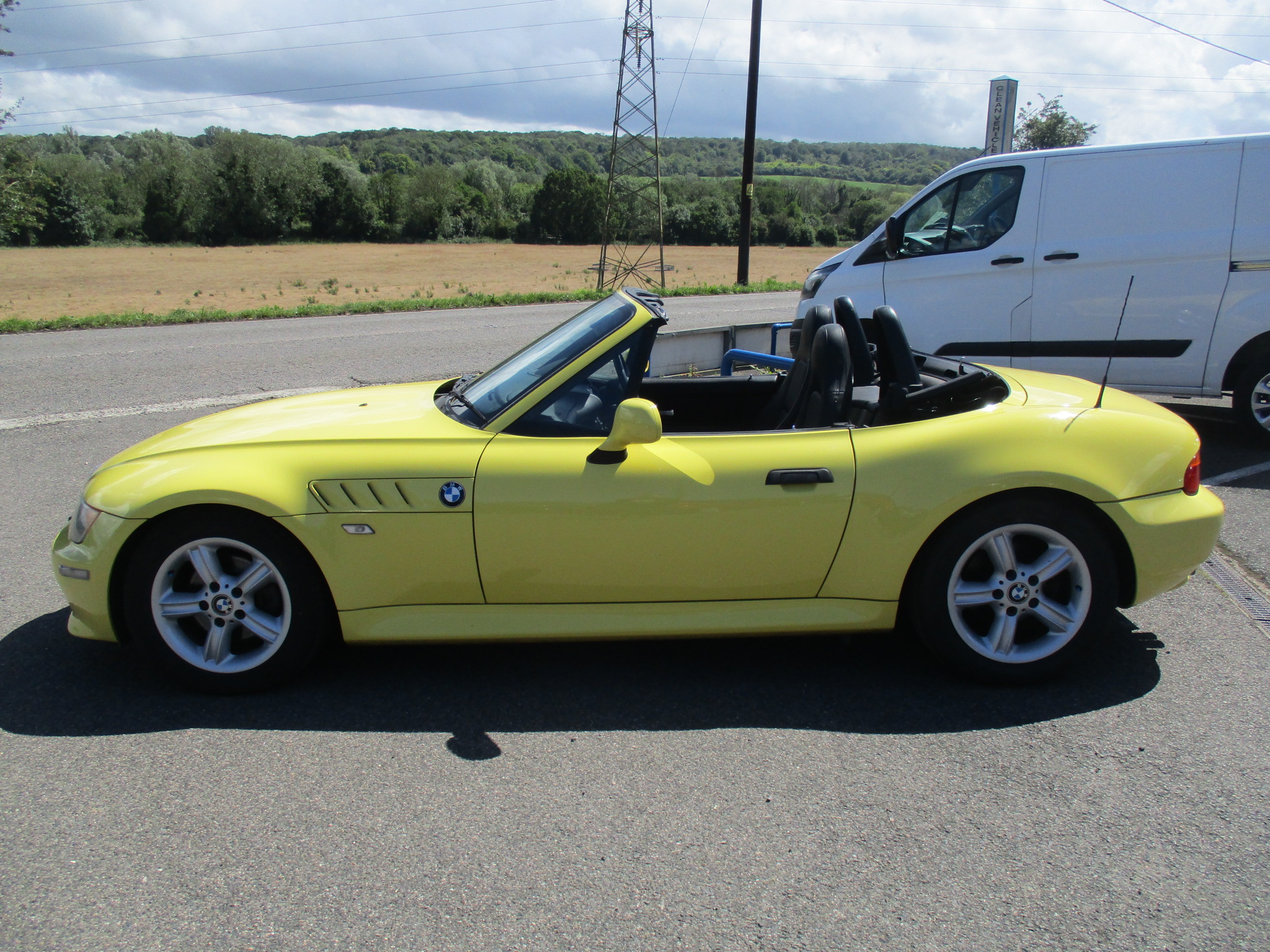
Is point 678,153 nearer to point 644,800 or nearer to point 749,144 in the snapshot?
point 749,144

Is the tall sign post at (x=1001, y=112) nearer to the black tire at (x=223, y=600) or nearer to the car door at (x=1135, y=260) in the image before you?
the car door at (x=1135, y=260)

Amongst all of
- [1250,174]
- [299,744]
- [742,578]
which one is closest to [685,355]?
[1250,174]

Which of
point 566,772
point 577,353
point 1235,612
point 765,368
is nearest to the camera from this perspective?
point 566,772

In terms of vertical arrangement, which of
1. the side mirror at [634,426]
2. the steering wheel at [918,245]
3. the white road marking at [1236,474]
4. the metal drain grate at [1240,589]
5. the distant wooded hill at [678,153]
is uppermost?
the distant wooded hill at [678,153]

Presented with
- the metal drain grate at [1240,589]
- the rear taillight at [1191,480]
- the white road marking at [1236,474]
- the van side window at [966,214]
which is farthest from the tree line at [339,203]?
the rear taillight at [1191,480]

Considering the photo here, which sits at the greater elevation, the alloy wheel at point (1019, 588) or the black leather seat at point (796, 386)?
the black leather seat at point (796, 386)

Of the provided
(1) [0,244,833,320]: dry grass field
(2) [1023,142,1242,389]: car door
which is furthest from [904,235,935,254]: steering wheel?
(1) [0,244,833,320]: dry grass field

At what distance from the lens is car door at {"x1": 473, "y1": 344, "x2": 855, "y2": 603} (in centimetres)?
301

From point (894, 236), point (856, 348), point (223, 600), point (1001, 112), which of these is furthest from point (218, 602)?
point (1001, 112)

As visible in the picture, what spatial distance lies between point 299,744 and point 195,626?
66cm

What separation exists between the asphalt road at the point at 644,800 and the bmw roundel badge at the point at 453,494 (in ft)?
2.33

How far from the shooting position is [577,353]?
129 inches

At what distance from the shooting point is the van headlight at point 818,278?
780 centimetres

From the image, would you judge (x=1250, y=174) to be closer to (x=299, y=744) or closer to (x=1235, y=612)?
(x=1235, y=612)
